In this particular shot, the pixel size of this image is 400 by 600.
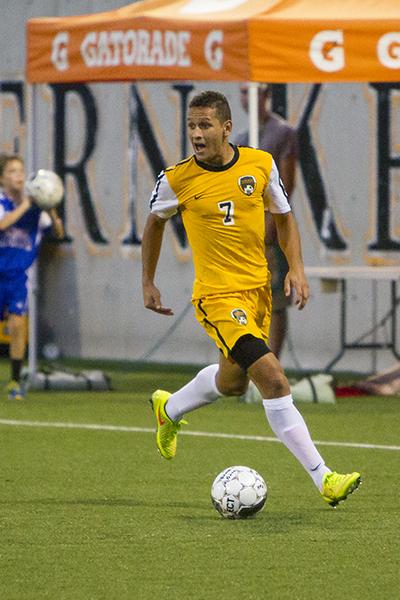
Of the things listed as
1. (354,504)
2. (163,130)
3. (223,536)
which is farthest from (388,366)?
(223,536)

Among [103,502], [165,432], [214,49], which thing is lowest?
[103,502]

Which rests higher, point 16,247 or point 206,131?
point 206,131

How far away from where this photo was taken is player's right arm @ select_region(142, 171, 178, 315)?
8672 millimetres

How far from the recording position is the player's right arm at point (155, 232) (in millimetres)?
8672

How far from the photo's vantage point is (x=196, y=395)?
9039mm

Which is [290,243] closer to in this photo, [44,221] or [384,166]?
[44,221]

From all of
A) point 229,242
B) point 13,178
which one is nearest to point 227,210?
point 229,242

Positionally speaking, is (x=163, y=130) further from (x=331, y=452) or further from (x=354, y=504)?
(x=354, y=504)

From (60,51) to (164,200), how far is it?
524cm

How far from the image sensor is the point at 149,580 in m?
6.70

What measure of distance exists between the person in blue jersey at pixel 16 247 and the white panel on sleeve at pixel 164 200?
544 cm

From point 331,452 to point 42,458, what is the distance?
1736mm

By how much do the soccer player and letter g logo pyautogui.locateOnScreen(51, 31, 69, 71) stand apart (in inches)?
199

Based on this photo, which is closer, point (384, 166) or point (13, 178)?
point (13, 178)
